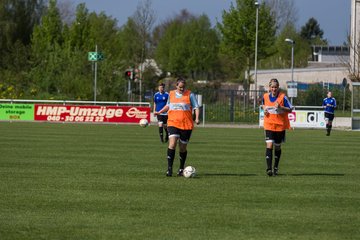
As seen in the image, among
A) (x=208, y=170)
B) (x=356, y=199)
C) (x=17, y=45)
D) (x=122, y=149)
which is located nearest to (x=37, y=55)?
(x=17, y=45)

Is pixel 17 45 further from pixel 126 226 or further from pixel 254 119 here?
pixel 126 226

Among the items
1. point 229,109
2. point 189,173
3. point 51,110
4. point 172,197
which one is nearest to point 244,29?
point 229,109

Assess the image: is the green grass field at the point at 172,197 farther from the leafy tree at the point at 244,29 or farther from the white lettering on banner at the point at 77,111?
the leafy tree at the point at 244,29

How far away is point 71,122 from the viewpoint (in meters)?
53.2

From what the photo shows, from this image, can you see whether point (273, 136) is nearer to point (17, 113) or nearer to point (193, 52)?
point (17, 113)

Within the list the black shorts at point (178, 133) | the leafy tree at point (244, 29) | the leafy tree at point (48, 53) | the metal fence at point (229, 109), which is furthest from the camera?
the leafy tree at point (244, 29)

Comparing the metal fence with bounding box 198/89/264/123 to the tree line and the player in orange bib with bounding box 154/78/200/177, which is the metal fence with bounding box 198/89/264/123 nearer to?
the tree line

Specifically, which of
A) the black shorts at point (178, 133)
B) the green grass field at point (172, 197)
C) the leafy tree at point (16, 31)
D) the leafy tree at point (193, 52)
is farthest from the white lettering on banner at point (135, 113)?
the leafy tree at point (193, 52)

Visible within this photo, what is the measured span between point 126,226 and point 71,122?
4191 centimetres

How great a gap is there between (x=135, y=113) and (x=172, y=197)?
37.9m

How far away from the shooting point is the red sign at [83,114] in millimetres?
52750

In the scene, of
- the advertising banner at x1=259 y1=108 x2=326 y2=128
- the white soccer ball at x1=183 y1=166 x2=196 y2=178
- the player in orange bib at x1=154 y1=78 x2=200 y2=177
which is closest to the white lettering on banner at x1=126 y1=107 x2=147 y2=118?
the advertising banner at x1=259 y1=108 x2=326 y2=128

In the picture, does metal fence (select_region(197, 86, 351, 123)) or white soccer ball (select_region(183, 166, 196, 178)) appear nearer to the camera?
white soccer ball (select_region(183, 166, 196, 178))

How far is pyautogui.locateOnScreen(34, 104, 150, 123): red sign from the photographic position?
52.8m
